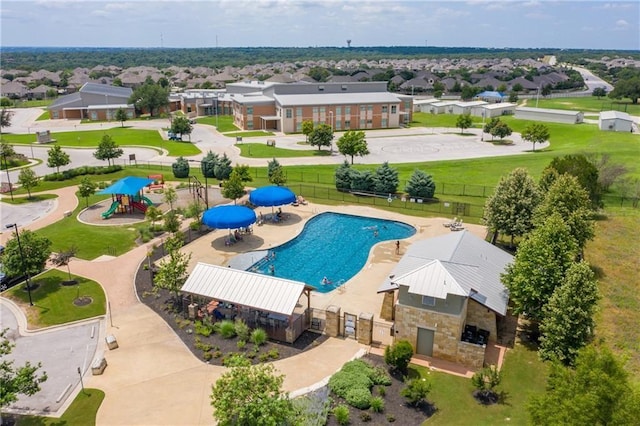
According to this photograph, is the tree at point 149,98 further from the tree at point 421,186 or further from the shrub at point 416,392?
the shrub at point 416,392

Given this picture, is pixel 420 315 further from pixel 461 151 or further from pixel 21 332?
pixel 461 151

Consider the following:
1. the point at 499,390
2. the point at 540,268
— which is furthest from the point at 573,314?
the point at 499,390

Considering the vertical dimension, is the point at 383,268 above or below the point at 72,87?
below

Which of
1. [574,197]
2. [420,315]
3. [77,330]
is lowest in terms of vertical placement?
[77,330]

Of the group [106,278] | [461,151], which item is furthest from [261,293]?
[461,151]

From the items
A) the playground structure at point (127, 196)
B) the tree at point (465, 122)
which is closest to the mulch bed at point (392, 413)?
the playground structure at point (127, 196)

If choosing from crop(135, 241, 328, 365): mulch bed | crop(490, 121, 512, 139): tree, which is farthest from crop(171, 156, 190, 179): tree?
crop(490, 121, 512, 139): tree

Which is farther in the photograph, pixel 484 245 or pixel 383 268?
pixel 383 268
